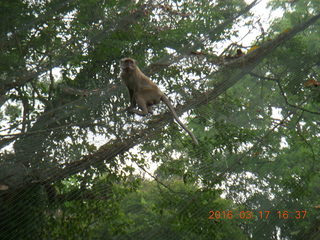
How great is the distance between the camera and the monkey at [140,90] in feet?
13.4

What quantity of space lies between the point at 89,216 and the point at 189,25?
3618 millimetres

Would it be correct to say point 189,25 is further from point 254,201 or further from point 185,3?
point 254,201

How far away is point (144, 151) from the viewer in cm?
486

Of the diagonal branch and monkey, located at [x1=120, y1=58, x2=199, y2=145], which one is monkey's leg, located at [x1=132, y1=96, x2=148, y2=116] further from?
the diagonal branch

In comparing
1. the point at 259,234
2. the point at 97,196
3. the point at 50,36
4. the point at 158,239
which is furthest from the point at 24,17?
the point at 259,234

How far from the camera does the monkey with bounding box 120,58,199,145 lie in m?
4.10
